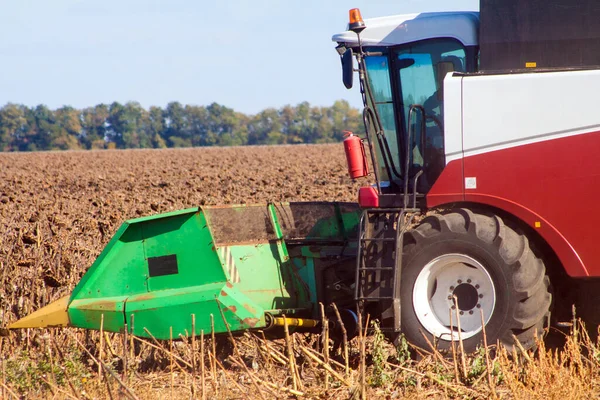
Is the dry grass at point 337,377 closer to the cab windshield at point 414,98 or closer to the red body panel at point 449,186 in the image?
the red body panel at point 449,186

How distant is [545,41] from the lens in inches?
199

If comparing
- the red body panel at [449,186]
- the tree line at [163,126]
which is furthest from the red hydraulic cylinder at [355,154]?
the tree line at [163,126]

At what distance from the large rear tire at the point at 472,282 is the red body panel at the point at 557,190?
0.51 ft

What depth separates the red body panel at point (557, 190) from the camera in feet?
15.7

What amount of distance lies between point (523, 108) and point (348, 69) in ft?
3.67

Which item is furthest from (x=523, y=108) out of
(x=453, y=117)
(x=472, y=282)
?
(x=472, y=282)

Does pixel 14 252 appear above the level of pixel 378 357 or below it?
above

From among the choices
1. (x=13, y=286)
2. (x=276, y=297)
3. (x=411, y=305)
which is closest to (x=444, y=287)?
(x=411, y=305)

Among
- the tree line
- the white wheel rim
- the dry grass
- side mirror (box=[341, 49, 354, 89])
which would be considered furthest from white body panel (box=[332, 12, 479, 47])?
the tree line

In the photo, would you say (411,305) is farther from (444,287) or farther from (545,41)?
(545,41)

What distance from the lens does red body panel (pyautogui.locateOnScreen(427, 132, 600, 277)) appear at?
15.7ft

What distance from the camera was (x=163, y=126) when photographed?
3703 inches

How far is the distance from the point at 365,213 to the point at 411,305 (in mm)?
668

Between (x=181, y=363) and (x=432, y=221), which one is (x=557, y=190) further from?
(x=181, y=363)
